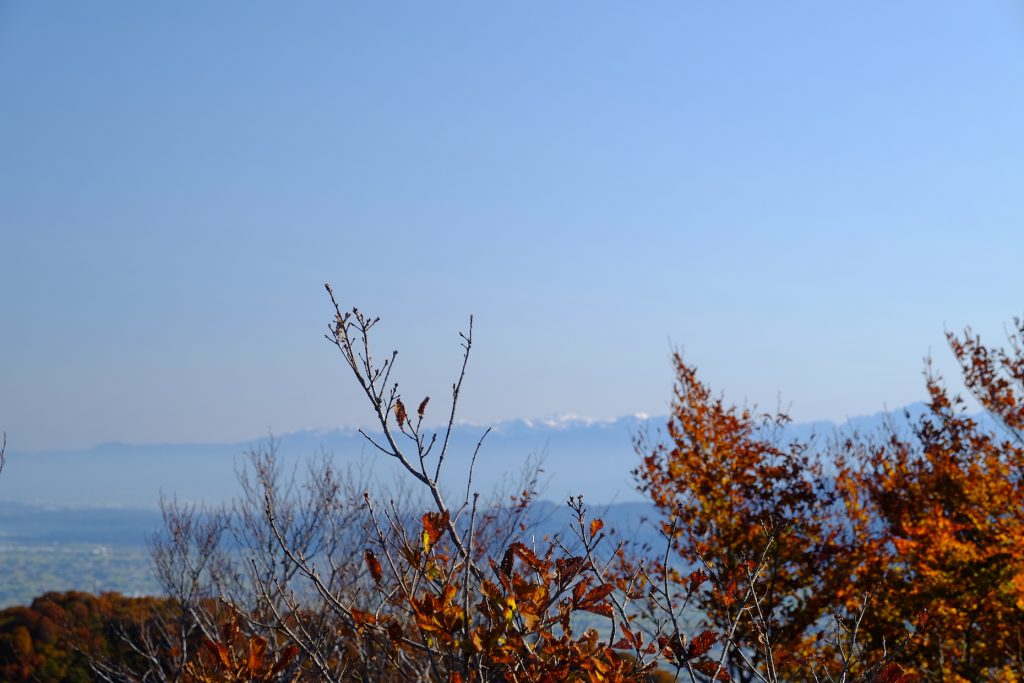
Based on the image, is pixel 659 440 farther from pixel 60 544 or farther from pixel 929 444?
pixel 60 544

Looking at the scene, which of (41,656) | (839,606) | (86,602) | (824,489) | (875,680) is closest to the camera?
(875,680)

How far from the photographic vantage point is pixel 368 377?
3.67m

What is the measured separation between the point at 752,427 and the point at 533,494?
10.8 ft

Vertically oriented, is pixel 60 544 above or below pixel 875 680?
below

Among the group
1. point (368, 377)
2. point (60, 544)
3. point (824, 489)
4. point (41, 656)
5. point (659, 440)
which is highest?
point (368, 377)

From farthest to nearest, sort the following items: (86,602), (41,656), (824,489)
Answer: (86,602) → (41,656) → (824,489)

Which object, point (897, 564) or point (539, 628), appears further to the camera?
point (897, 564)

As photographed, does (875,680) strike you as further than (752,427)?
No

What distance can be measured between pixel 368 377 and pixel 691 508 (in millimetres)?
8714

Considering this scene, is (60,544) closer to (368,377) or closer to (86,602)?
(86,602)

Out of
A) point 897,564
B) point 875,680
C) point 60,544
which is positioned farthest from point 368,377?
point 60,544

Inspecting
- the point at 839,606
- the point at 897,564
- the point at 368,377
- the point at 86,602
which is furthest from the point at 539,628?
the point at 86,602

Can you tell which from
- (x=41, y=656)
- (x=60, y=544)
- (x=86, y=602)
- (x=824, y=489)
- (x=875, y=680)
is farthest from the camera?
(x=60, y=544)

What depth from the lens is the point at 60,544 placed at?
195500 millimetres
